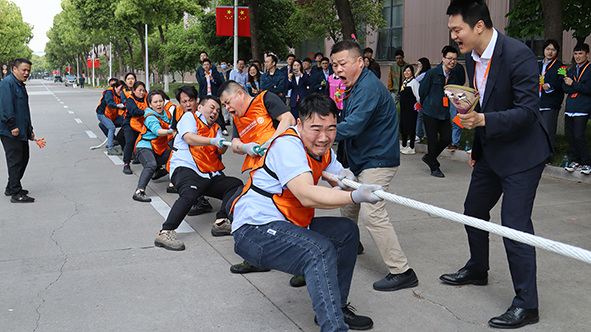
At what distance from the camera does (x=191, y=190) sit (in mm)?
5363

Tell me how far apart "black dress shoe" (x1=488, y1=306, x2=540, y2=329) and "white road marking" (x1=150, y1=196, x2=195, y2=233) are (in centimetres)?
326

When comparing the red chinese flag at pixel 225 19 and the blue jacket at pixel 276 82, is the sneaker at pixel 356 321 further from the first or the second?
the red chinese flag at pixel 225 19

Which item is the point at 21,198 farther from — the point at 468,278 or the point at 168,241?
the point at 468,278

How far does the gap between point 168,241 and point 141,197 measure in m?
2.12

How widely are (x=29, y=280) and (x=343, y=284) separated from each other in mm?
2542

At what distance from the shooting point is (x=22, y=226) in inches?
230

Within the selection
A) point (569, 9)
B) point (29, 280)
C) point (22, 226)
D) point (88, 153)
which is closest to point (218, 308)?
point (29, 280)

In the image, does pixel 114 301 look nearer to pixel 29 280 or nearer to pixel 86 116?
pixel 29 280

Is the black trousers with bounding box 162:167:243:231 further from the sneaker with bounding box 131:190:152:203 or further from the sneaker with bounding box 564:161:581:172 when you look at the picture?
the sneaker with bounding box 564:161:581:172

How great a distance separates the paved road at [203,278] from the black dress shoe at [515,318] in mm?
49

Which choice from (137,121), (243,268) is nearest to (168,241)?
(243,268)

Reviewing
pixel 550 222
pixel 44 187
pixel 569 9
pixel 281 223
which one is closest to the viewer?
pixel 281 223

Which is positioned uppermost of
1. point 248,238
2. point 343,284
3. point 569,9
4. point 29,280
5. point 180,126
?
point 569,9

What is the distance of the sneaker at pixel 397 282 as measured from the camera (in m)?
4.01
